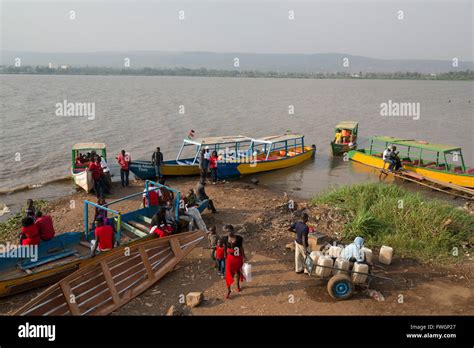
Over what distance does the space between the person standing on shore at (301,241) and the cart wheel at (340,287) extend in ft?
3.52

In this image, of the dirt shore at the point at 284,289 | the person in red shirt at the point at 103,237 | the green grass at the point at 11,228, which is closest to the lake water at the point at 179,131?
the green grass at the point at 11,228

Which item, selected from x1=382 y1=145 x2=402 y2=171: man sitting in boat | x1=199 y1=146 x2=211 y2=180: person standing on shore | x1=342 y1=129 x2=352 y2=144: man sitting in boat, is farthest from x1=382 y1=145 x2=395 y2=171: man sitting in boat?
x1=199 y1=146 x2=211 y2=180: person standing on shore

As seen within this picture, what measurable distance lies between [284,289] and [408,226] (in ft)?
16.8

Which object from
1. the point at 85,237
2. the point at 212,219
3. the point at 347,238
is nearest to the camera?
the point at 85,237

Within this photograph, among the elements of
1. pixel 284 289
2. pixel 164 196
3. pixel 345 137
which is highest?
pixel 345 137

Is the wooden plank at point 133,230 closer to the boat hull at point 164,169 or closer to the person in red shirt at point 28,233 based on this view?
the person in red shirt at point 28,233

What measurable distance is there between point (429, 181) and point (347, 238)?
1063 centimetres

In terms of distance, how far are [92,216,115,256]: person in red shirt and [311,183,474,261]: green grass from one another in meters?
6.45

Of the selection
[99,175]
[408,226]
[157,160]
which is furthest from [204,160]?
[408,226]

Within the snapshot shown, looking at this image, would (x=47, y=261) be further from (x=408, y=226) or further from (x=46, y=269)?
(x=408, y=226)

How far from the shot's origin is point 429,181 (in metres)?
20.1

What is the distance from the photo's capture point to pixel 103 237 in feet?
Answer: 31.5
